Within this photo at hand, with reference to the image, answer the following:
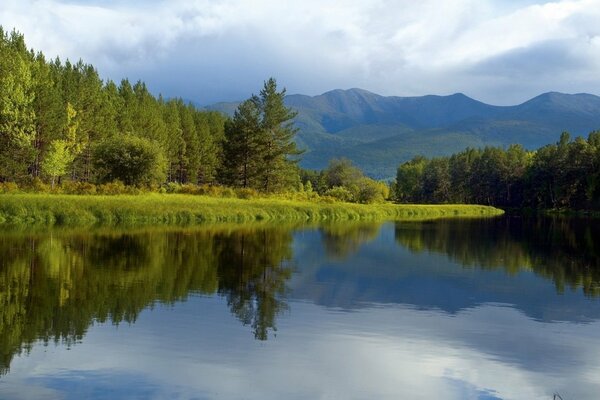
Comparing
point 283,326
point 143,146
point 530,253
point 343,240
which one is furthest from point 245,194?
point 283,326

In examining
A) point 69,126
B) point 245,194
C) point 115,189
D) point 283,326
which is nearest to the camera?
point 283,326

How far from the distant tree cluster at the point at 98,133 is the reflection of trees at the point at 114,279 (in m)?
33.8

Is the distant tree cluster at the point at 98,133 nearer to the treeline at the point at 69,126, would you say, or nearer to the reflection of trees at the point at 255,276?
the treeline at the point at 69,126

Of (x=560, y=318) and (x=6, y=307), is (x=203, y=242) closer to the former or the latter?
(x=6, y=307)

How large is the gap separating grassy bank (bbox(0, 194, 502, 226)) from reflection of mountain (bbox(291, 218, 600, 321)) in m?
20.4

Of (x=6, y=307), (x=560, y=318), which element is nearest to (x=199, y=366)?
(x=6, y=307)

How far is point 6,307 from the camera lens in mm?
18078

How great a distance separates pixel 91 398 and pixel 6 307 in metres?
8.37

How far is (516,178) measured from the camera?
16100 centimetres

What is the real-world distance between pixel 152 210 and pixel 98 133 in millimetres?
34545

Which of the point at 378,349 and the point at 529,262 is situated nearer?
the point at 378,349

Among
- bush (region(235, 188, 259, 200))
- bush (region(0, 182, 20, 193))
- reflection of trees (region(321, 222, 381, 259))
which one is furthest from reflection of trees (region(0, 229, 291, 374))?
bush (region(235, 188, 259, 200))

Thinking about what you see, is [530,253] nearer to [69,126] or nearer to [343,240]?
[343,240]

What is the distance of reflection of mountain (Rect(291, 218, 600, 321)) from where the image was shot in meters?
22.8
